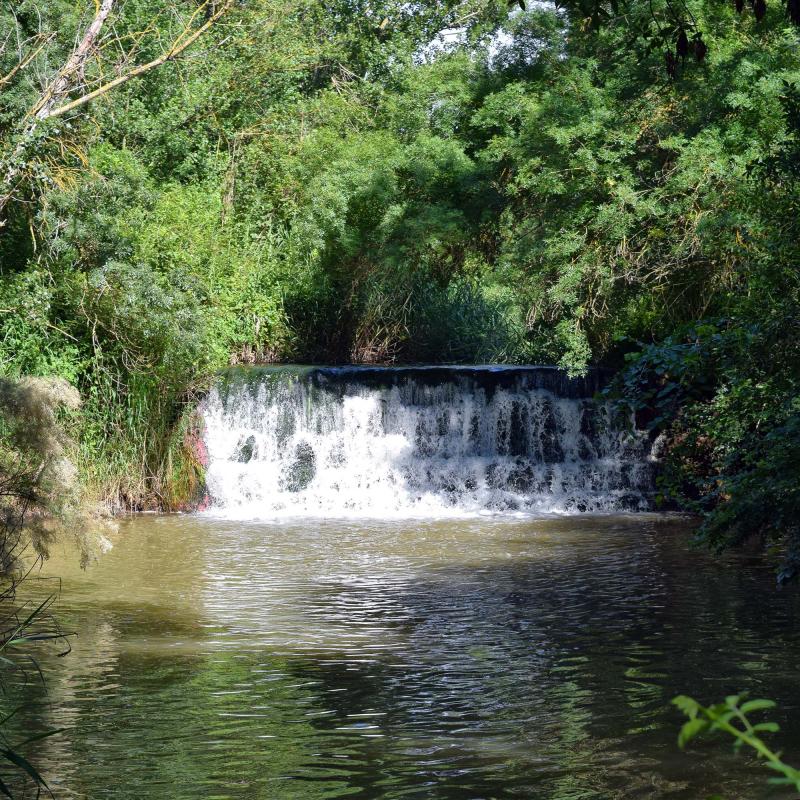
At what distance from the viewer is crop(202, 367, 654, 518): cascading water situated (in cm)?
1622

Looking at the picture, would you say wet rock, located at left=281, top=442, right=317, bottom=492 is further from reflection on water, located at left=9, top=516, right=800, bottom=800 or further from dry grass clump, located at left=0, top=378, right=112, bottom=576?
dry grass clump, located at left=0, top=378, right=112, bottom=576

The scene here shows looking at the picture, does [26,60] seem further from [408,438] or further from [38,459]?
[38,459]

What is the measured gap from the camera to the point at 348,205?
19.2 m

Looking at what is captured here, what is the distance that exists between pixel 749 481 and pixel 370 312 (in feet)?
41.2

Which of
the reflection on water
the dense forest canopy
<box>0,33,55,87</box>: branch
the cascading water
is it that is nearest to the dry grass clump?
the reflection on water

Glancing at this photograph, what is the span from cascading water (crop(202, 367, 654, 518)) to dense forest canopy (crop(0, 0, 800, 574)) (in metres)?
0.73

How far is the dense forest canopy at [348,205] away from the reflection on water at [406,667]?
198 cm

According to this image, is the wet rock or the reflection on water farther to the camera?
the wet rock

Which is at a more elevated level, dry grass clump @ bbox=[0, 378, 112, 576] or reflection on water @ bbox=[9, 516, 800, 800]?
dry grass clump @ bbox=[0, 378, 112, 576]

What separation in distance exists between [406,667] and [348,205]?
12.5 metres

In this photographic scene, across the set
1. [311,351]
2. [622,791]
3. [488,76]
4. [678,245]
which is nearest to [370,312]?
[311,351]

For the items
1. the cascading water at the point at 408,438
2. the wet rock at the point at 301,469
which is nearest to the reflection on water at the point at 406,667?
the cascading water at the point at 408,438

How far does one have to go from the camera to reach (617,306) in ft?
52.9

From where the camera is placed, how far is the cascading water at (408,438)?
16.2 metres
